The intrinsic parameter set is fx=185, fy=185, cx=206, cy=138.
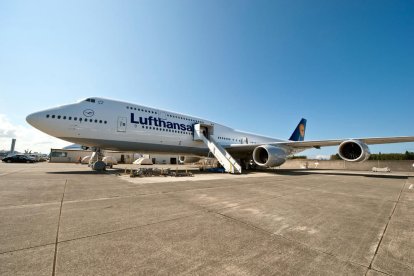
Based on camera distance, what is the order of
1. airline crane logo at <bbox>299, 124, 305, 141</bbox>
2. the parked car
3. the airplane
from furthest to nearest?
1. the parked car
2. airline crane logo at <bbox>299, 124, 305, 141</bbox>
3. the airplane

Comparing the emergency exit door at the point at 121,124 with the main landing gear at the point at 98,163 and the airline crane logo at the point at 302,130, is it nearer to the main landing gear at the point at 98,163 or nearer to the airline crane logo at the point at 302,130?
the main landing gear at the point at 98,163

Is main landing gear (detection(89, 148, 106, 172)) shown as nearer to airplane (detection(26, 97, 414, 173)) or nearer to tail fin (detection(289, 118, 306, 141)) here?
airplane (detection(26, 97, 414, 173))

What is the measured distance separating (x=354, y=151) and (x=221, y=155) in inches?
357

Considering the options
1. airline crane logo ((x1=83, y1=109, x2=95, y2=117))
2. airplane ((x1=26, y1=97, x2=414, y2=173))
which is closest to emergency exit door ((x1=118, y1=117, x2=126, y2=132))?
airplane ((x1=26, y1=97, x2=414, y2=173))

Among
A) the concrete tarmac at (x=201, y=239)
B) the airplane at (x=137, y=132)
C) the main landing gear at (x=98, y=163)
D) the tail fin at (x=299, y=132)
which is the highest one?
the tail fin at (x=299, y=132)

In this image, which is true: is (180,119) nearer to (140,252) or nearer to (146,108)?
(146,108)

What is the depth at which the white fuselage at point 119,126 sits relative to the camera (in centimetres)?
1073

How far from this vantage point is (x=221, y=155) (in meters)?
14.4

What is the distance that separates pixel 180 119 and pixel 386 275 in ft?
49.5

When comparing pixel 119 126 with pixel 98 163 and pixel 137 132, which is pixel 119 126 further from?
pixel 98 163

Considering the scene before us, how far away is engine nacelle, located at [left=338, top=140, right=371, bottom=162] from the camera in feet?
37.3

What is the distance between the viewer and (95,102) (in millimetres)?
11953

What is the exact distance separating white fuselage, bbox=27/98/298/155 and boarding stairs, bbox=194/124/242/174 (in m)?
0.56

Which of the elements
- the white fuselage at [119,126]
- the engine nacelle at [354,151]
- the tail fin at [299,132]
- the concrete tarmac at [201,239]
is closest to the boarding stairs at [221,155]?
the white fuselage at [119,126]
